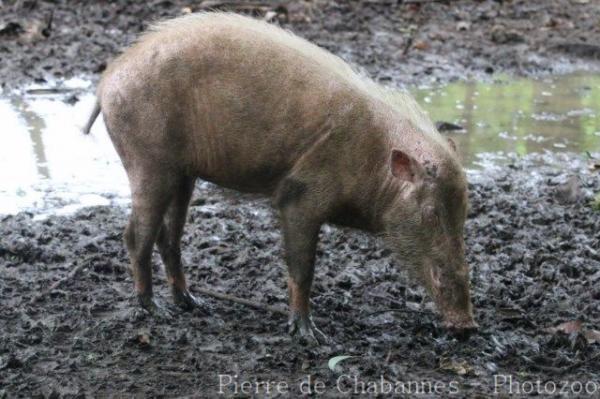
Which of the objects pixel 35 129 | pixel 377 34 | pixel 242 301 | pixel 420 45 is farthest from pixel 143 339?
pixel 377 34

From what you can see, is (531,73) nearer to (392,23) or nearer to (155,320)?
(392,23)

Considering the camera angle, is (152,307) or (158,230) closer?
(158,230)

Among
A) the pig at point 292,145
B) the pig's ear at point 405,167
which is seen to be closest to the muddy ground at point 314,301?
the pig at point 292,145

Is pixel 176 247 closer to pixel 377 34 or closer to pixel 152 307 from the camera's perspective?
pixel 152 307

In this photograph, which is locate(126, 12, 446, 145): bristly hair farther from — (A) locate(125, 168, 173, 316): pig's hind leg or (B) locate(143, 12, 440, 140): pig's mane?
(A) locate(125, 168, 173, 316): pig's hind leg

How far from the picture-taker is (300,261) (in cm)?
466

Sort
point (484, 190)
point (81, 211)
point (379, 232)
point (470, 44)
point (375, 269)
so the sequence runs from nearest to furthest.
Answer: point (379, 232)
point (375, 269)
point (81, 211)
point (484, 190)
point (470, 44)

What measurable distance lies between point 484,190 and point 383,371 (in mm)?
3031

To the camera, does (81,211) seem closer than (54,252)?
No

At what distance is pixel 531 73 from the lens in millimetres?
11164

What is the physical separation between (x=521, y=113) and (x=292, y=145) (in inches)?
209

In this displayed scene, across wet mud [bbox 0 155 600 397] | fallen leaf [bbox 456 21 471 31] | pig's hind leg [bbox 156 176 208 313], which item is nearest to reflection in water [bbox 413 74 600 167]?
wet mud [bbox 0 155 600 397]

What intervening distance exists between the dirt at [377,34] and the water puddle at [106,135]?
21.0 inches

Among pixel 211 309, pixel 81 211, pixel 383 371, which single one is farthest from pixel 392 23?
pixel 383 371
